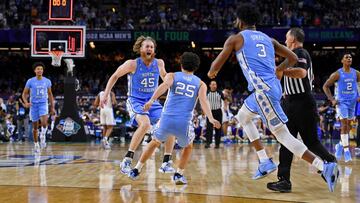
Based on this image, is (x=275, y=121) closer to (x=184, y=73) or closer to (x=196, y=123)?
(x=184, y=73)

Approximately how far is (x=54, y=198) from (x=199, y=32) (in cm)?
2233

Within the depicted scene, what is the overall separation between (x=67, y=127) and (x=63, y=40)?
8.73ft

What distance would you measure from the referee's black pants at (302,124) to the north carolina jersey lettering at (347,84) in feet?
15.7

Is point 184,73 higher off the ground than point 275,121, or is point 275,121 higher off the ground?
point 184,73

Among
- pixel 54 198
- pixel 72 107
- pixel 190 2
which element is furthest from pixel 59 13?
pixel 190 2

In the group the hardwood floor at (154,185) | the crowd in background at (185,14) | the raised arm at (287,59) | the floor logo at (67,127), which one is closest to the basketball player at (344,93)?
the hardwood floor at (154,185)

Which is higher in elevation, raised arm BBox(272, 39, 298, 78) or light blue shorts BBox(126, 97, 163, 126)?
raised arm BBox(272, 39, 298, 78)

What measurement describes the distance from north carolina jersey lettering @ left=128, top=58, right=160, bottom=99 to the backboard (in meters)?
9.43

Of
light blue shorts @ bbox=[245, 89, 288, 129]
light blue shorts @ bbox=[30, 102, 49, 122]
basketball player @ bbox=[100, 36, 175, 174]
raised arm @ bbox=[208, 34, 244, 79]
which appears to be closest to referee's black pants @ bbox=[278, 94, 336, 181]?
light blue shorts @ bbox=[245, 89, 288, 129]

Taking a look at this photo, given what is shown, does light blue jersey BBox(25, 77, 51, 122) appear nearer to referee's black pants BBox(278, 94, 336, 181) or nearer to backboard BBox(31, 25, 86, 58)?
backboard BBox(31, 25, 86, 58)

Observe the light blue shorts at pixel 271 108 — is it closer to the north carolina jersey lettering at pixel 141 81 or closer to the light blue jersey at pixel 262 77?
the light blue jersey at pixel 262 77

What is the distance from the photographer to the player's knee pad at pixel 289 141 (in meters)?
5.11

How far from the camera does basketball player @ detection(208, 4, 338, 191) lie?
515 cm

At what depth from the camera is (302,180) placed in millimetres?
6480
